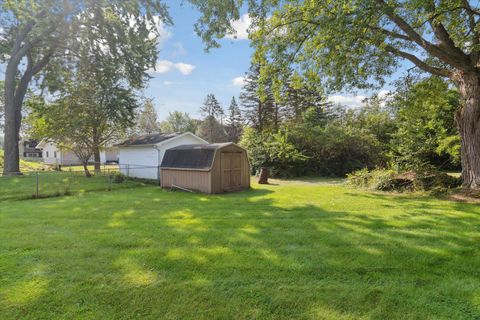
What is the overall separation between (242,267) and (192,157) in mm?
8962

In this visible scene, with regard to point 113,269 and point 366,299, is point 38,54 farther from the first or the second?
point 366,299

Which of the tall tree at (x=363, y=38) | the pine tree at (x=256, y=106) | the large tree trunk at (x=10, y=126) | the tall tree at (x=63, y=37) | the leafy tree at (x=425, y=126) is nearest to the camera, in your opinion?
the tall tree at (x=363, y=38)

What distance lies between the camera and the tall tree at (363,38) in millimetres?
7254

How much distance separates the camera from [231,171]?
39.5 feet

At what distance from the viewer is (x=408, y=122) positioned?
634 inches

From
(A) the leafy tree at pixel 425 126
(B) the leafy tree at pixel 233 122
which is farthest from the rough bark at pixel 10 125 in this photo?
(B) the leafy tree at pixel 233 122

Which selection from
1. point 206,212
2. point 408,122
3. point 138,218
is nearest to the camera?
point 138,218

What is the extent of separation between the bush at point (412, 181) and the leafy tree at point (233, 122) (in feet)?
90.7

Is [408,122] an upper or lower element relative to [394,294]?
upper

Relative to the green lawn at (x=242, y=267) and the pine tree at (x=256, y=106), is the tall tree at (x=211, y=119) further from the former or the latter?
the green lawn at (x=242, y=267)

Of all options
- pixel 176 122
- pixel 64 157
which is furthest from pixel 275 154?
pixel 176 122

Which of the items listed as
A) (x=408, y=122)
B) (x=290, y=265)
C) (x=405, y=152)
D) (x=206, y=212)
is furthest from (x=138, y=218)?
(x=408, y=122)

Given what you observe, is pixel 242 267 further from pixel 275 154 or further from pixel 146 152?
pixel 275 154

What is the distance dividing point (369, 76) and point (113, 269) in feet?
34.1
